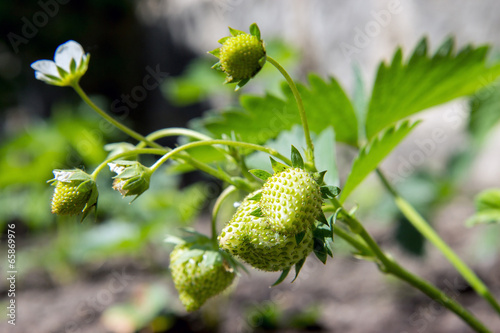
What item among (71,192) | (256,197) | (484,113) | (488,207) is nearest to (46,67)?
(71,192)

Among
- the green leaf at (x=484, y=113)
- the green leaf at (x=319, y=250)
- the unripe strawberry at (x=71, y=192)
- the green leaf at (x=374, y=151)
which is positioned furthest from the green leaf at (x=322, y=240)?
the green leaf at (x=484, y=113)

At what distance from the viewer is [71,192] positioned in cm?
46

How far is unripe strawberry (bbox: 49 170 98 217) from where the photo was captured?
0.46 metres

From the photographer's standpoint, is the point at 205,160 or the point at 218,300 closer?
the point at 205,160

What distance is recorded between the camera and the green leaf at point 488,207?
0.69 m

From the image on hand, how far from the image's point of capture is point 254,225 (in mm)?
446

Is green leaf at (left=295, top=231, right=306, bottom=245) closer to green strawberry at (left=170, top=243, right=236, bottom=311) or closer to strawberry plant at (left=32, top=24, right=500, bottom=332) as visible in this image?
strawberry plant at (left=32, top=24, right=500, bottom=332)

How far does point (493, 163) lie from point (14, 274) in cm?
240

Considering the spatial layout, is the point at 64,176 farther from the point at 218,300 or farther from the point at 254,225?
Result: the point at 218,300

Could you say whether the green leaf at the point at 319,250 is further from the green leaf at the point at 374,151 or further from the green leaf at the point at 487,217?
the green leaf at the point at 487,217

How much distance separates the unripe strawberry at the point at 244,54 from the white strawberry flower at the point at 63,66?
19 centimetres

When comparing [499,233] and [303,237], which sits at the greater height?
[303,237]

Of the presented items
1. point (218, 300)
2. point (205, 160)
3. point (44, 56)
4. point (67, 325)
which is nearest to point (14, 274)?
point (67, 325)

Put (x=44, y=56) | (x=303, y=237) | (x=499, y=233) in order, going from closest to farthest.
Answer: (x=303, y=237) → (x=499, y=233) → (x=44, y=56)
